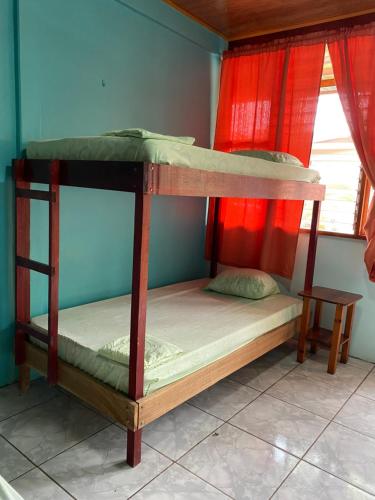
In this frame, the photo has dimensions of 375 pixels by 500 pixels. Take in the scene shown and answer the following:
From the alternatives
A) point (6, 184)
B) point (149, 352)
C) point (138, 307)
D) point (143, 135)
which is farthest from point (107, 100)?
point (149, 352)

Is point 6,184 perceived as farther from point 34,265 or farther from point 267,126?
point 267,126

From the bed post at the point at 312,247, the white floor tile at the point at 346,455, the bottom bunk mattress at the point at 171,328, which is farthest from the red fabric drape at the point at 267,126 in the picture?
the white floor tile at the point at 346,455

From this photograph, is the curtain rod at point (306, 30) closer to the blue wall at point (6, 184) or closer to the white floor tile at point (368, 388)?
Result: the blue wall at point (6, 184)

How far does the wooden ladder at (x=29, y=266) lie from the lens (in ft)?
6.72

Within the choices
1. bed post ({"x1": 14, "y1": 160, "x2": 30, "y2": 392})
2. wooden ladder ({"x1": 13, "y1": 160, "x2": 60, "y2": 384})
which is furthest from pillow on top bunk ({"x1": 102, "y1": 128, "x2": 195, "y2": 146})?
bed post ({"x1": 14, "y1": 160, "x2": 30, "y2": 392})

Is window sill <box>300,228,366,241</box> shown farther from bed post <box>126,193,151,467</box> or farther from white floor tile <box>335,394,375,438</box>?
bed post <box>126,193,151,467</box>

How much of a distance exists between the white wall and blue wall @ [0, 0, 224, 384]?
1.21 m

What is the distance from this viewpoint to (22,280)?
2328 mm

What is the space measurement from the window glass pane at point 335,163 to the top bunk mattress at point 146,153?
1052 millimetres

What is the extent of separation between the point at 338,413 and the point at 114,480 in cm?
140

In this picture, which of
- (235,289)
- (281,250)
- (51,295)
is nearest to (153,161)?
(51,295)

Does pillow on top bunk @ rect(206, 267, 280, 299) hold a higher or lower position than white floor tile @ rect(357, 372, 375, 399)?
higher

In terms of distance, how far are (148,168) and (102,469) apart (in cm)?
138

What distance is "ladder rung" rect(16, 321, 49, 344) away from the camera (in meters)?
2.17
